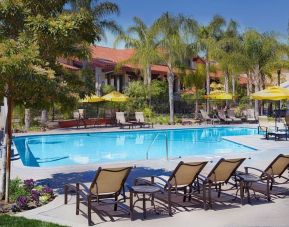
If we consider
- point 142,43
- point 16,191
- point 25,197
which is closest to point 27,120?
point 142,43

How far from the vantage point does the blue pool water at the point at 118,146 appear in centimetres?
1762

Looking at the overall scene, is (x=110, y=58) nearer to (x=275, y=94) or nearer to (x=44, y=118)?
(x=44, y=118)

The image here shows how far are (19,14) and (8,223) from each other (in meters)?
3.94

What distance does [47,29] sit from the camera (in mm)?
7910

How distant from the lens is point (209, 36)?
133 feet

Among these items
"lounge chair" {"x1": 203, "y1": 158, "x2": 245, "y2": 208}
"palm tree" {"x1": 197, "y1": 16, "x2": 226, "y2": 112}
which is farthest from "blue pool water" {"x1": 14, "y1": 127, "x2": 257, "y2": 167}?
"palm tree" {"x1": 197, "y1": 16, "x2": 226, "y2": 112}

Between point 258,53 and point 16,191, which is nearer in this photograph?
point 16,191

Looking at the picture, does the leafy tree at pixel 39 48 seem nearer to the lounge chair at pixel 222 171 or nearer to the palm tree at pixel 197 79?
the lounge chair at pixel 222 171

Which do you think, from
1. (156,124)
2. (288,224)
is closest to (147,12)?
(156,124)

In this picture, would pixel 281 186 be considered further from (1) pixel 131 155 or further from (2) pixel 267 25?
(2) pixel 267 25

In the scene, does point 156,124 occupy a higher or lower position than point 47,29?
lower

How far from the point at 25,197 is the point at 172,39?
83.7 feet

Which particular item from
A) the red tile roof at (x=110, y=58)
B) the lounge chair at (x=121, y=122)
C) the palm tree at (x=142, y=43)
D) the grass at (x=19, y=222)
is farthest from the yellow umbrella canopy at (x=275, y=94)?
the red tile roof at (x=110, y=58)

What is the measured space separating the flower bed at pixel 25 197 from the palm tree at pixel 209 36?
95.2ft
